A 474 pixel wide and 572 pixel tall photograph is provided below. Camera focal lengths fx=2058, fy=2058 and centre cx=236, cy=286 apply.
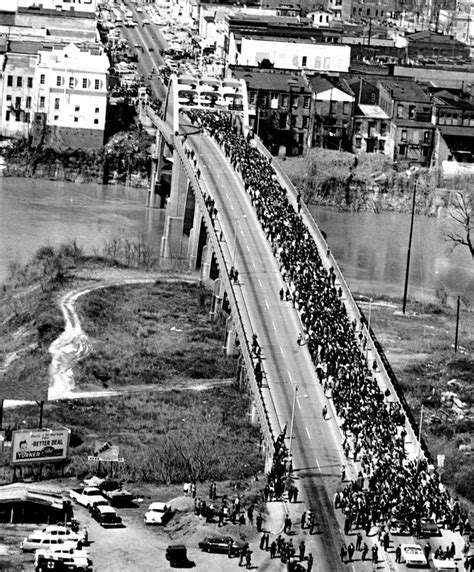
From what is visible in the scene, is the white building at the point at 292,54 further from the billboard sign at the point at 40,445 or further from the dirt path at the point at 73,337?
the billboard sign at the point at 40,445

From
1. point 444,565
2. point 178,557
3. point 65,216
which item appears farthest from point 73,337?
point 65,216

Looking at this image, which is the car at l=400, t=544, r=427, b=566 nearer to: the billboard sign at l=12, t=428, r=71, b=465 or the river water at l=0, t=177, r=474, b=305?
the billboard sign at l=12, t=428, r=71, b=465

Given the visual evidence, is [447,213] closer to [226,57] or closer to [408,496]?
[226,57]

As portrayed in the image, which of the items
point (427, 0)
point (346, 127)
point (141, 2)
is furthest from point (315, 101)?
point (427, 0)

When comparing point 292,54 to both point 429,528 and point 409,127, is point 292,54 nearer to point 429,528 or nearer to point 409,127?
point 409,127

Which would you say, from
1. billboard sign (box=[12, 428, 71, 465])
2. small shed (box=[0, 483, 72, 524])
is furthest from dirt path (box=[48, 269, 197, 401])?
small shed (box=[0, 483, 72, 524])
